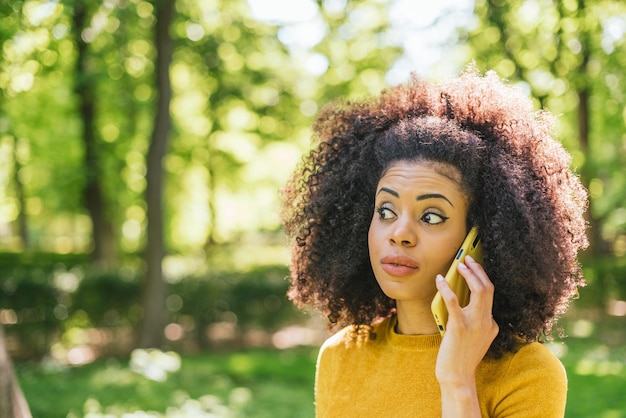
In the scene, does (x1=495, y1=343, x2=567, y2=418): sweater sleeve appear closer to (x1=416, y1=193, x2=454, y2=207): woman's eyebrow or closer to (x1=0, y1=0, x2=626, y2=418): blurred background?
(x1=416, y1=193, x2=454, y2=207): woman's eyebrow

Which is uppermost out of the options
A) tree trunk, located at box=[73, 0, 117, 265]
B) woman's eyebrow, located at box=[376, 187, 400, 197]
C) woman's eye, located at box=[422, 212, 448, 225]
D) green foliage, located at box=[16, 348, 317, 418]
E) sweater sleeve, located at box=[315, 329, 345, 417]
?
tree trunk, located at box=[73, 0, 117, 265]

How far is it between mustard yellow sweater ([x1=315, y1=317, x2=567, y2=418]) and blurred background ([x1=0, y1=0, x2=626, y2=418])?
556 centimetres

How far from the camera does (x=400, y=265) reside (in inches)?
82.0

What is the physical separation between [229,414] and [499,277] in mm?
6160

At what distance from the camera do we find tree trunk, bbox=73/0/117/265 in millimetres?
13242

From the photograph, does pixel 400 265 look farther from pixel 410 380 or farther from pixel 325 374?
pixel 325 374

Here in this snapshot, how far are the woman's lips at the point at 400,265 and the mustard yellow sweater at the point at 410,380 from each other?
0.26 meters

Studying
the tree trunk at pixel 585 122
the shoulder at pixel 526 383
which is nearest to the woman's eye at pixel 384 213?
the shoulder at pixel 526 383

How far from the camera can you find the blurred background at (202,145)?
9.09 meters

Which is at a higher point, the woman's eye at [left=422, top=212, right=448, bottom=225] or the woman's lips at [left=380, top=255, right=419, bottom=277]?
the woman's eye at [left=422, top=212, right=448, bottom=225]

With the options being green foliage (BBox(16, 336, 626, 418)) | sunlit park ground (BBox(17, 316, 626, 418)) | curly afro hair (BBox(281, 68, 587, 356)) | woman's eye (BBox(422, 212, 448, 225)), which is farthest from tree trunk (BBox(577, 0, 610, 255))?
woman's eye (BBox(422, 212, 448, 225))

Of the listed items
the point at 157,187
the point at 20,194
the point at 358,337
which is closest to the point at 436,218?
the point at 358,337

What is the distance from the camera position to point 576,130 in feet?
57.5

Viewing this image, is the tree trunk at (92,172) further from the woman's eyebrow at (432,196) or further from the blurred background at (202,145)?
the woman's eyebrow at (432,196)
